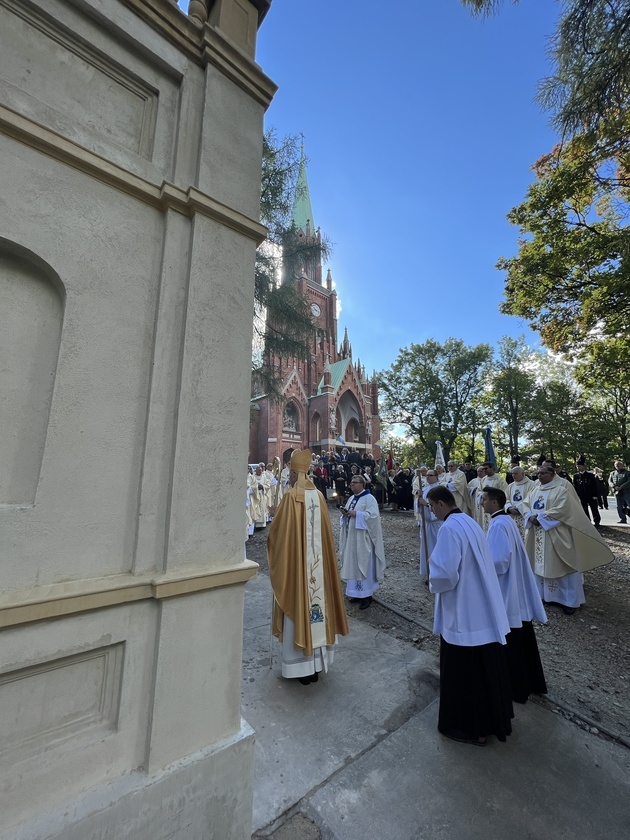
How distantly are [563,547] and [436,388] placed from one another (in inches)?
1045

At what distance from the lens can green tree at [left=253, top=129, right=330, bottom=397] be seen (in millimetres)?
10938

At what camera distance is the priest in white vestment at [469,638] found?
9.01 ft

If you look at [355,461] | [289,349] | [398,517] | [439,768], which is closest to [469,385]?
[355,461]

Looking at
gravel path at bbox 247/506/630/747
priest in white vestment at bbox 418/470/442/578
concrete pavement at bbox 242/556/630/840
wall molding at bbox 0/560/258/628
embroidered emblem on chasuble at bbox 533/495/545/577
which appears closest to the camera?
wall molding at bbox 0/560/258/628

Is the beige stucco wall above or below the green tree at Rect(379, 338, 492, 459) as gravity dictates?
below

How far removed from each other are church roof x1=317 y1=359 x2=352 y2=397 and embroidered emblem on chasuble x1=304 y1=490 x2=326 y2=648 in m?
31.6

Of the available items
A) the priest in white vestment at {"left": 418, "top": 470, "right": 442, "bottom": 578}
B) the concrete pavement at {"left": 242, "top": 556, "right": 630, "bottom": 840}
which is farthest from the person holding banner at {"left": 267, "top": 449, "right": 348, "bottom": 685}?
the priest in white vestment at {"left": 418, "top": 470, "right": 442, "bottom": 578}

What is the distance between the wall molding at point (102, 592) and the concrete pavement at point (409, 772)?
1.46 meters

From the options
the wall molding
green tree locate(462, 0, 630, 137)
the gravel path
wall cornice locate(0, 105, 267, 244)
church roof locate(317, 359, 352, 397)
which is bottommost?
the gravel path

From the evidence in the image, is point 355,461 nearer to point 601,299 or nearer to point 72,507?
point 601,299

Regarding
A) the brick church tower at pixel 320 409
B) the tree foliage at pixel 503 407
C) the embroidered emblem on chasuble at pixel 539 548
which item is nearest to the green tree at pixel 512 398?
the tree foliage at pixel 503 407

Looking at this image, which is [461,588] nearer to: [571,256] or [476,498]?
[476,498]

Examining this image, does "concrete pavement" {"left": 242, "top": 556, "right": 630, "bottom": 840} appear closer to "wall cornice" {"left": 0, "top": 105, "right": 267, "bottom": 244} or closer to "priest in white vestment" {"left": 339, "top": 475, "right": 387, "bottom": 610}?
"priest in white vestment" {"left": 339, "top": 475, "right": 387, "bottom": 610}

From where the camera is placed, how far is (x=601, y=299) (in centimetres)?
829
